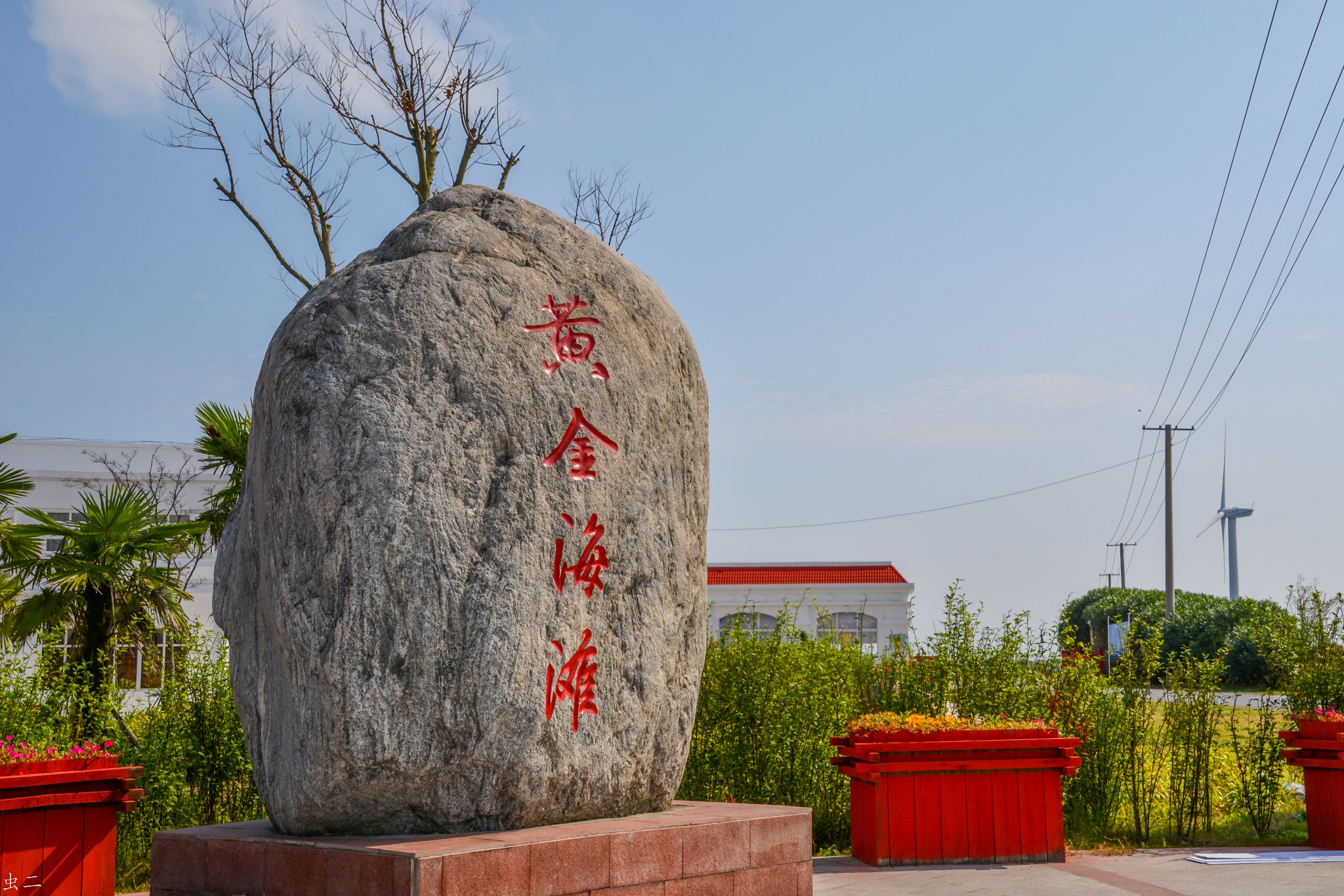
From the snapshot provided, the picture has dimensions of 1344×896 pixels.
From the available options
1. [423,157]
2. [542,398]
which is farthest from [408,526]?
[423,157]

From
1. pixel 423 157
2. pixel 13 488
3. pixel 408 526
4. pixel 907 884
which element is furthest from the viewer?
pixel 423 157

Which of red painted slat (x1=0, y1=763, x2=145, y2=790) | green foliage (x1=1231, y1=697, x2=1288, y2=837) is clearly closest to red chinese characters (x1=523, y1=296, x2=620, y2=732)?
red painted slat (x1=0, y1=763, x2=145, y2=790)

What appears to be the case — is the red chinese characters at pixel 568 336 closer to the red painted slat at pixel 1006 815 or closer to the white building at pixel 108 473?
the red painted slat at pixel 1006 815

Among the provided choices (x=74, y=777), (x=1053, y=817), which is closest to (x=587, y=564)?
(x=74, y=777)

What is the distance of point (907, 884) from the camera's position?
5.36 metres

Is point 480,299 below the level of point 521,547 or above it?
above

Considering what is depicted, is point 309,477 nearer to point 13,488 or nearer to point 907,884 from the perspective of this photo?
point 907,884

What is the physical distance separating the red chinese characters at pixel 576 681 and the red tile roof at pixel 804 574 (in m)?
16.0

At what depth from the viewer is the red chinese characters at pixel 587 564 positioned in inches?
166

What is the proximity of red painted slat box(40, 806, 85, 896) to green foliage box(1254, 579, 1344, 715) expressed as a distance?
25.3ft

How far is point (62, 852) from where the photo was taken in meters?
4.91

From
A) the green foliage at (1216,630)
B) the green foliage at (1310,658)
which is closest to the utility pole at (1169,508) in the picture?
the green foliage at (1216,630)

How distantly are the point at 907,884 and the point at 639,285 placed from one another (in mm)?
3274

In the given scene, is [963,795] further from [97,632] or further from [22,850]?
[97,632]
